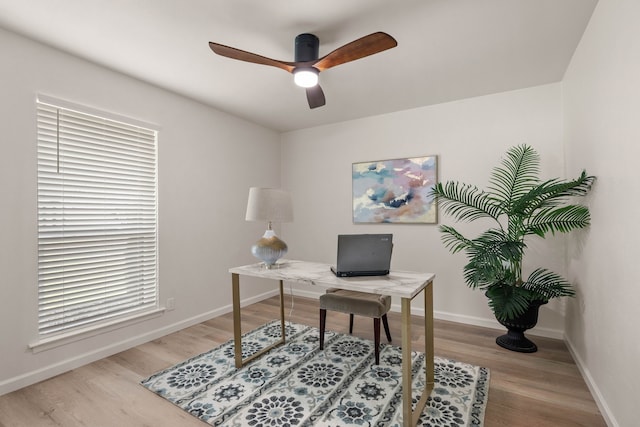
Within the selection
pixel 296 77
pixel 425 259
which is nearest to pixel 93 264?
pixel 296 77

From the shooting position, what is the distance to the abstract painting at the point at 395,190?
11.7 feet

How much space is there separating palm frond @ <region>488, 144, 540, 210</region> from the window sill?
11.3 ft

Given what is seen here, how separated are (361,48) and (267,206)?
119 cm

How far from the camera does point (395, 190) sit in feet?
12.3

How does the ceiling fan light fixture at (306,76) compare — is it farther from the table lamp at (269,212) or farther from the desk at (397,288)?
the desk at (397,288)

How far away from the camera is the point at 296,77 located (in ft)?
7.22

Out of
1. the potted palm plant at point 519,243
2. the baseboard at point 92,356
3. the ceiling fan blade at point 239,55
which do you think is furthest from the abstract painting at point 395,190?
the baseboard at point 92,356

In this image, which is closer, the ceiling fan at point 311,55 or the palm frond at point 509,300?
the ceiling fan at point 311,55

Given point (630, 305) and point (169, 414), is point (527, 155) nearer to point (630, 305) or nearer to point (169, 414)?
point (630, 305)

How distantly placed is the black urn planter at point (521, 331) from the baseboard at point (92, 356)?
Answer: 9.93ft

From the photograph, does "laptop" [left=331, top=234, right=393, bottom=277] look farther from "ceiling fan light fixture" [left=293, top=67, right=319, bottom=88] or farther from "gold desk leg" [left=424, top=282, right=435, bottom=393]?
"ceiling fan light fixture" [left=293, top=67, right=319, bottom=88]

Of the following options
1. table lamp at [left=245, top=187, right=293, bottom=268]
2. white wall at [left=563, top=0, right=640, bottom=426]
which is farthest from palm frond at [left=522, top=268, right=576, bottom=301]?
table lamp at [left=245, top=187, right=293, bottom=268]

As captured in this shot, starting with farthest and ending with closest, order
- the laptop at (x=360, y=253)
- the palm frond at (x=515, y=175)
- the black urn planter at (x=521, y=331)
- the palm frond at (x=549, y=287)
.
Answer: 1. the palm frond at (x=515, y=175)
2. the black urn planter at (x=521, y=331)
3. the palm frond at (x=549, y=287)
4. the laptop at (x=360, y=253)

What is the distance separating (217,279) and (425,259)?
2488 mm
